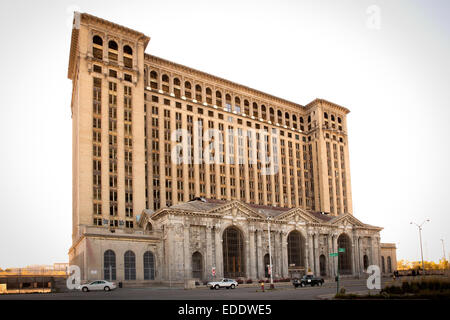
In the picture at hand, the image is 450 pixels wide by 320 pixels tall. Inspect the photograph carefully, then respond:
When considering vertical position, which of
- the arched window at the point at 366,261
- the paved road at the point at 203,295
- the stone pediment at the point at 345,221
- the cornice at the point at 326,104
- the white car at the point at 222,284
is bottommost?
the arched window at the point at 366,261

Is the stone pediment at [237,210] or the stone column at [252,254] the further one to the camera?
the stone column at [252,254]

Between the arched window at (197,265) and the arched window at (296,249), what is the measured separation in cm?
2179

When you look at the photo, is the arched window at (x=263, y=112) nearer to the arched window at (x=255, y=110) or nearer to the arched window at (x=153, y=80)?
the arched window at (x=255, y=110)

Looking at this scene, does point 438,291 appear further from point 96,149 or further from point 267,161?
point 267,161

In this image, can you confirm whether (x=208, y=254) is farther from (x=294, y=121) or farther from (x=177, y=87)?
(x=294, y=121)

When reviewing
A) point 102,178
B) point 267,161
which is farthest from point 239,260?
point 267,161

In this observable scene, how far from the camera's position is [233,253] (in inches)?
3255

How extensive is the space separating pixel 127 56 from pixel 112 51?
11.9 ft

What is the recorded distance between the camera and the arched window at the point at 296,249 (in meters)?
91.6

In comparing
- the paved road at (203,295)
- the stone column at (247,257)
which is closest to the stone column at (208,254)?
the stone column at (247,257)

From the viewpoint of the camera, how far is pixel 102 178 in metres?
91.8

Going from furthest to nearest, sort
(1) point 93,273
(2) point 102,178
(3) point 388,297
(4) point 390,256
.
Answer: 1. (4) point 390,256
2. (2) point 102,178
3. (1) point 93,273
4. (3) point 388,297

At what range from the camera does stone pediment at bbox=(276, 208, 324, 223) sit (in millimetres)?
90812

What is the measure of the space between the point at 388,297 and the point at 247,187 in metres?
90.7
